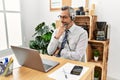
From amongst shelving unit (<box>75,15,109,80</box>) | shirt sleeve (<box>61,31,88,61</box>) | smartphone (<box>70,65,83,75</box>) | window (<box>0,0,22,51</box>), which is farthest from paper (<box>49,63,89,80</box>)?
window (<box>0,0,22,51</box>)

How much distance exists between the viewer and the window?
8.97ft

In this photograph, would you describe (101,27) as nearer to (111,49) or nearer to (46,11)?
(111,49)

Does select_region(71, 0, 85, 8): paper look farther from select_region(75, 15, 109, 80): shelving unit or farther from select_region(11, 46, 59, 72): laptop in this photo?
select_region(11, 46, 59, 72): laptop

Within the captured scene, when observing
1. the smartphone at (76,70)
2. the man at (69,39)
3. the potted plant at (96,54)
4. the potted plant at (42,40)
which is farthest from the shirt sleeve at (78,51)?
the potted plant at (42,40)

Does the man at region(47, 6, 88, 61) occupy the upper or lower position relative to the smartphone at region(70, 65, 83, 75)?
upper

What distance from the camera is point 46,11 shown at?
3.10 m

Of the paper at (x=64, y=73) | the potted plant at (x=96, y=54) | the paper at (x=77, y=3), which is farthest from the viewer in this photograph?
A: the paper at (x=77, y=3)

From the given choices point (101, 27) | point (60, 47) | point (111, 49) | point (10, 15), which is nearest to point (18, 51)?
point (60, 47)

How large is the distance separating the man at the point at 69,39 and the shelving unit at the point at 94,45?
1.86 feet

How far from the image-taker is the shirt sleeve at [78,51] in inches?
62.1

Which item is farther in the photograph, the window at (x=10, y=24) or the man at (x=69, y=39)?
the window at (x=10, y=24)

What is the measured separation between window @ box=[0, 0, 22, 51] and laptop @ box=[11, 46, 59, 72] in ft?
5.71

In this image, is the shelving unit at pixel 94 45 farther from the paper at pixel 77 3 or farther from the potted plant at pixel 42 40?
the potted plant at pixel 42 40

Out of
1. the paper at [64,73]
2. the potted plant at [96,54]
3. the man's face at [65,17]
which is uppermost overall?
the man's face at [65,17]
